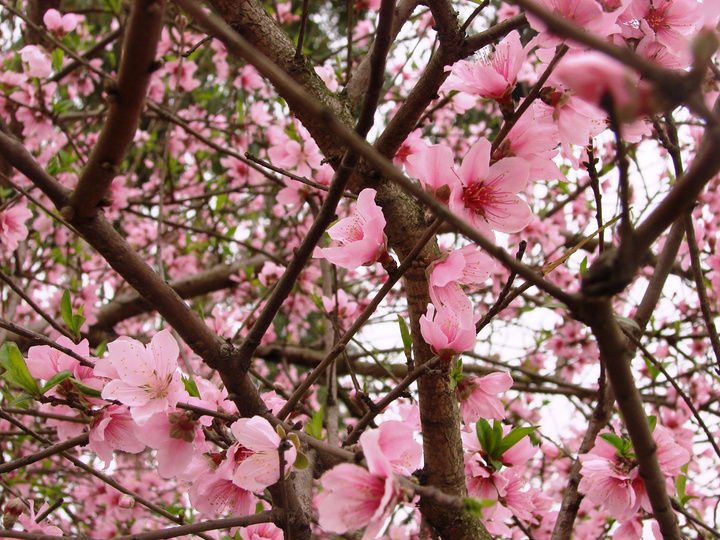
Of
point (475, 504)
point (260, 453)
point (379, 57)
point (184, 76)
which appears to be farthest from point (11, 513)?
point (184, 76)

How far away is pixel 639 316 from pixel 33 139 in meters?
3.78

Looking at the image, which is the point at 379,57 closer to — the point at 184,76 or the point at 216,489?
the point at 216,489

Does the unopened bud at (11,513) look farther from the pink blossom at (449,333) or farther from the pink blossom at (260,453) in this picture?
the pink blossom at (449,333)

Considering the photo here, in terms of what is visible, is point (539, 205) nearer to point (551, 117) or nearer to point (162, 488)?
point (551, 117)

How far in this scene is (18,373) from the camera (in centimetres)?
110

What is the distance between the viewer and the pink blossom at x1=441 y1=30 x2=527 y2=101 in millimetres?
1021

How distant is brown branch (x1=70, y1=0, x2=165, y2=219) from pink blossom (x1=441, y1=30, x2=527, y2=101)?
0.61m

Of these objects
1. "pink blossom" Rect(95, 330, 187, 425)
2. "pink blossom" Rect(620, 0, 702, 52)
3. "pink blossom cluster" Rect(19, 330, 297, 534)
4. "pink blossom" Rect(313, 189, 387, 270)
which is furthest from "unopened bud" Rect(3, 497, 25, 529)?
"pink blossom" Rect(620, 0, 702, 52)

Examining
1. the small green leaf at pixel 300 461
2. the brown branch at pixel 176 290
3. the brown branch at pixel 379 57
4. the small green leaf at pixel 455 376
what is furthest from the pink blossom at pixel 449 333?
the brown branch at pixel 176 290

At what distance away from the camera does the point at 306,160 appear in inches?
75.9

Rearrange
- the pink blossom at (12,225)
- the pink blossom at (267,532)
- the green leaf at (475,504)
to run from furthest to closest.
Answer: the pink blossom at (12,225)
the pink blossom at (267,532)
the green leaf at (475,504)

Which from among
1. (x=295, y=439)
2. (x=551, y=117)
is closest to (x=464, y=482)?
(x=295, y=439)

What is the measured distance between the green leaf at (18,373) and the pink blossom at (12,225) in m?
1.47

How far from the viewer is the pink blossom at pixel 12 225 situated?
2.34 metres
